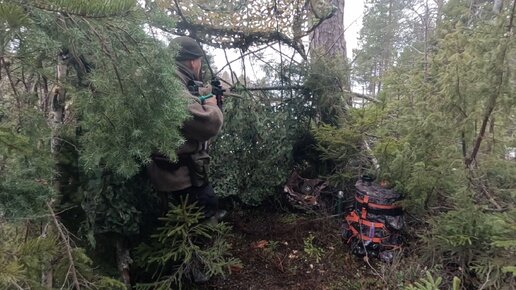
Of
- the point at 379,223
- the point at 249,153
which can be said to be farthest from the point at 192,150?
the point at 379,223

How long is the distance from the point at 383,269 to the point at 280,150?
1.76m

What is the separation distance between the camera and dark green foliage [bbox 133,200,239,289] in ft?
8.64

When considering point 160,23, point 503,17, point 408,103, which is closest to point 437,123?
point 408,103

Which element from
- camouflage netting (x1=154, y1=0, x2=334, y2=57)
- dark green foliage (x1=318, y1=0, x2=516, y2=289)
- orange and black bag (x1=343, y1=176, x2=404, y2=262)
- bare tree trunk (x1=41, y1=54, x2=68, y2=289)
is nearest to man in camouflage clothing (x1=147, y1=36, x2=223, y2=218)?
bare tree trunk (x1=41, y1=54, x2=68, y2=289)

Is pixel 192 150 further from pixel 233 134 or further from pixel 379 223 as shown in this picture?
pixel 379 223

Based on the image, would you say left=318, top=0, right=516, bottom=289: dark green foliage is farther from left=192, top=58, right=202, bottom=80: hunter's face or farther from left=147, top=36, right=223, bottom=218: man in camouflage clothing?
left=192, top=58, right=202, bottom=80: hunter's face

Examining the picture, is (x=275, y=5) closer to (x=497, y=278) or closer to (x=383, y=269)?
(x=383, y=269)

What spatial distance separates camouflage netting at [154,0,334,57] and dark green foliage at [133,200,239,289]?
2.17 meters

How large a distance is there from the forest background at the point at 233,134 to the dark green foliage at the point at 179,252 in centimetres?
2

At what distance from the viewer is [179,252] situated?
2.70 meters

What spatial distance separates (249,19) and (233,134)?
145cm

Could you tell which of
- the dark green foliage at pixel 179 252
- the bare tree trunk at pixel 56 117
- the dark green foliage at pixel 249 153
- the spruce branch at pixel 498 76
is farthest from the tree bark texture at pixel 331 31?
the bare tree trunk at pixel 56 117

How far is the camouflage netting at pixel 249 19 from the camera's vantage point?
12.5 feet

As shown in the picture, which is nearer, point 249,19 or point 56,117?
point 56,117
